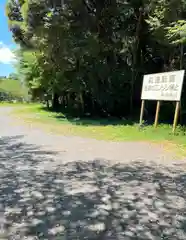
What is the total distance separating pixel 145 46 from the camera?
16.0m

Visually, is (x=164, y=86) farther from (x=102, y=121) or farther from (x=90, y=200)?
(x=90, y=200)

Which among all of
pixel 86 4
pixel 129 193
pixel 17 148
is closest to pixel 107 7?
pixel 86 4

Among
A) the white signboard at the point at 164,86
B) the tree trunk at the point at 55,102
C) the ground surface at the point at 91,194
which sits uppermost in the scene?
the white signboard at the point at 164,86

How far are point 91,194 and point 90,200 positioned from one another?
239 millimetres

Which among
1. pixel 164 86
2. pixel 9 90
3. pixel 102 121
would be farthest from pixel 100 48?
pixel 9 90

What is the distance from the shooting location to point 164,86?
10.0 m

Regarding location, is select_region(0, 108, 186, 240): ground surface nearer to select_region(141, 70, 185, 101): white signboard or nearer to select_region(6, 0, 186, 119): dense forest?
select_region(141, 70, 185, 101): white signboard

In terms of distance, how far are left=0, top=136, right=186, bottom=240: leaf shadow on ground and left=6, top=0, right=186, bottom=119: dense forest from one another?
341 inches

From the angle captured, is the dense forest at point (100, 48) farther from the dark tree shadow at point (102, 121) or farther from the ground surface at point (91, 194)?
the ground surface at point (91, 194)

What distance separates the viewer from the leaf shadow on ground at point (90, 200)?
2.84 m

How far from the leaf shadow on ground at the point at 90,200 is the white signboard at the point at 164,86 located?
4.28 m

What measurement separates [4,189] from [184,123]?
10429 mm

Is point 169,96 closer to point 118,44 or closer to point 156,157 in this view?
point 156,157

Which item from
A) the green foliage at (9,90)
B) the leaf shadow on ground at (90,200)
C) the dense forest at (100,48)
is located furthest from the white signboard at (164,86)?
the green foliage at (9,90)
